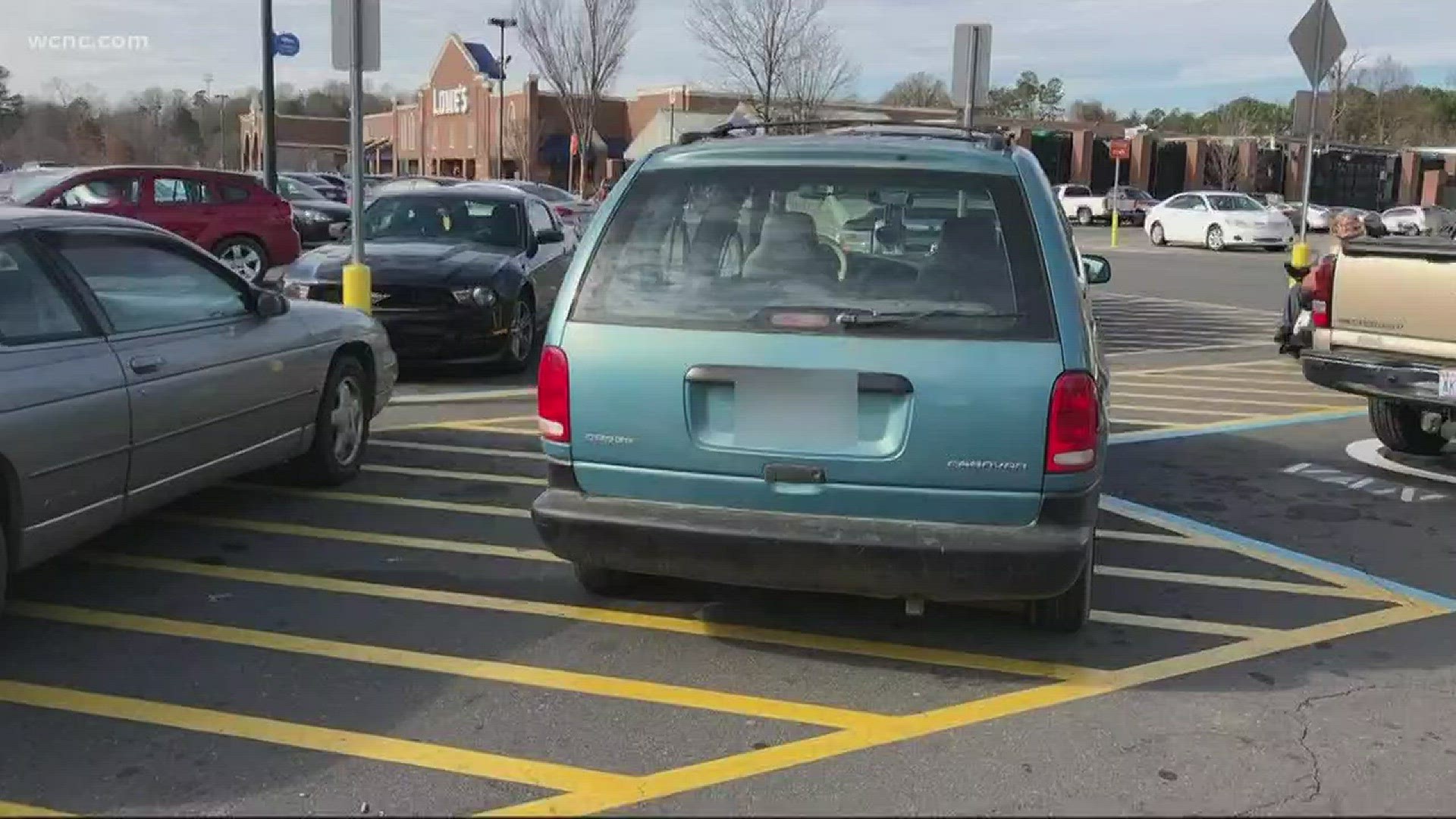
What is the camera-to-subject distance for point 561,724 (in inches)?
153

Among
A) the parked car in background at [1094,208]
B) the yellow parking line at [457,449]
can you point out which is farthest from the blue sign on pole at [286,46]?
the parked car in background at [1094,208]

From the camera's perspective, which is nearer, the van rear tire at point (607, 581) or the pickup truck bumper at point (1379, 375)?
the van rear tire at point (607, 581)

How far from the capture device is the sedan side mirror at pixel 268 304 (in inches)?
235

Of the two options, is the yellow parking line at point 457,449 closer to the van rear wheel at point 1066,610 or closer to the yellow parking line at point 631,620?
the yellow parking line at point 631,620

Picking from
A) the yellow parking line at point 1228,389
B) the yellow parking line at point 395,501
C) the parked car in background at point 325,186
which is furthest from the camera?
the parked car in background at point 325,186

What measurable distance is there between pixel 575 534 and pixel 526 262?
707cm

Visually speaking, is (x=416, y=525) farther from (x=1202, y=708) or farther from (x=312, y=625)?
(x=1202, y=708)

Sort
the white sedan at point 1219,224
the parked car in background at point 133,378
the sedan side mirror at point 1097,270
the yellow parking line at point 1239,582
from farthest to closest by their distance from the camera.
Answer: the white sedan at point 1219,224 < the sedan side mirror at point 1097,270 < the yellow parking line at point 1239,582 < the parked car in background at point 133,378

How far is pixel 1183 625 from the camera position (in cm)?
488

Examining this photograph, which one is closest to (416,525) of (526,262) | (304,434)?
(304,434)

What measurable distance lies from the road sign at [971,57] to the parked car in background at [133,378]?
954cm

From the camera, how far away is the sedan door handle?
486 cm

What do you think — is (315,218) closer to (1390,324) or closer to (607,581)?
(1390,324)

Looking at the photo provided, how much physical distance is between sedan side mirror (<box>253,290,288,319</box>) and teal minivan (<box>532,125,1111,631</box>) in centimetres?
226
